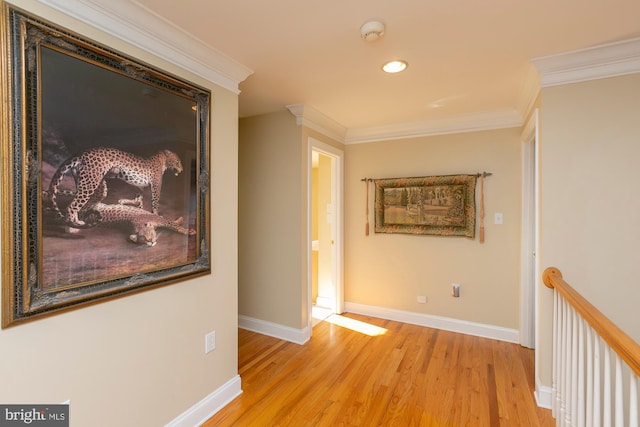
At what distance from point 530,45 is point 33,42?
2521 millimetres

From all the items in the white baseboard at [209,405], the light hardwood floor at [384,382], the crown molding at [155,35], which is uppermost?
the crown molding at [155,35]

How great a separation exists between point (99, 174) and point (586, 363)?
8.62 ft

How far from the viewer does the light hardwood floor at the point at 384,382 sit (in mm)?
1941

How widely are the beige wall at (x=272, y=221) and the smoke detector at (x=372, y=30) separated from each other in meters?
1.39

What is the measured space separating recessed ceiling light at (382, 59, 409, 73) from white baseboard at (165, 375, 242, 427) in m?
2.49

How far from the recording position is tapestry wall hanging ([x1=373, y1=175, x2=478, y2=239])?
10.5 feet

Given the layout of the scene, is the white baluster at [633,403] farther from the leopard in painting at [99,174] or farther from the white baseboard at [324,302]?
the white baseboard at [324,302]

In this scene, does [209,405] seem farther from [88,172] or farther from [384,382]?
[88,172]

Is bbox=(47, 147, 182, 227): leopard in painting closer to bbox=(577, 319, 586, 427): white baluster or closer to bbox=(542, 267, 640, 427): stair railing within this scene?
bbox=(542, 267, 640, 427): stair railing

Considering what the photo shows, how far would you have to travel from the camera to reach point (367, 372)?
2.47 meters

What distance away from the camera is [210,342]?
6.50ft

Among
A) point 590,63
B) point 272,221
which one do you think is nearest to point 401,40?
point 590,63

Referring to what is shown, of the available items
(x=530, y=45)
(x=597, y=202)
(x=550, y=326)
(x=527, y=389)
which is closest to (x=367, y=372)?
(x=527, y=389)

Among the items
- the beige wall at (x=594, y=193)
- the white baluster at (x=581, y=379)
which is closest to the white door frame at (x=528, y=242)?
the beige wall at (x=594, y=193)
